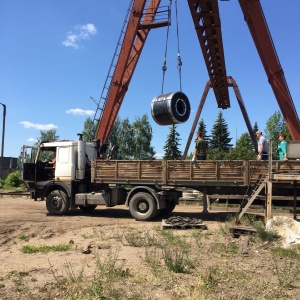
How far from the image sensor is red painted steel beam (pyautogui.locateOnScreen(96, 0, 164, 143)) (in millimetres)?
16625

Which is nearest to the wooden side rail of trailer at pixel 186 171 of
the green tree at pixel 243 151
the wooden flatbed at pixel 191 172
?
the wooden flatbed at pixel 191 172

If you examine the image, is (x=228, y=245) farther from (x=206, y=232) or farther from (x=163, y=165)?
(x=163, y=165)

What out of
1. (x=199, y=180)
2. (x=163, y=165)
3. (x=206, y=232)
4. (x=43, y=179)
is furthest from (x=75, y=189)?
(x=206, y=232)

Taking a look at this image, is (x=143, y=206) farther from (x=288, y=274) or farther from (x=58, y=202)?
(x=288, y=274)

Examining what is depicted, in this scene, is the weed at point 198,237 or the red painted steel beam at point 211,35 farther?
the red painted steel beam at point 211,35

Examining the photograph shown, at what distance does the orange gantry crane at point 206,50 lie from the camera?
13.9 meters

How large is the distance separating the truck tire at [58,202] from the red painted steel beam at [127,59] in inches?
141

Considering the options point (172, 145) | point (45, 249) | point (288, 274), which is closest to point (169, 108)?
point (45, 249)

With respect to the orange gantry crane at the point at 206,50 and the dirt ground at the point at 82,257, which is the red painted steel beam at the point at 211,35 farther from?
the dirt ground at the point at 82,257

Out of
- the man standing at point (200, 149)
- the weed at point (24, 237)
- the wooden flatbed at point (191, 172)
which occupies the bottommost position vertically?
the weed at point (24, 237)

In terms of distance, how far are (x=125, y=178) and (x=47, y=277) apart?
789 centimetres

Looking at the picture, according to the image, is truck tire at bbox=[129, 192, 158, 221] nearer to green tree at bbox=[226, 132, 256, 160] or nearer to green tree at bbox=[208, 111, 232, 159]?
green tree at bbox=[226, 132, 256, 160]

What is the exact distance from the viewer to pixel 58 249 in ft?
27.1

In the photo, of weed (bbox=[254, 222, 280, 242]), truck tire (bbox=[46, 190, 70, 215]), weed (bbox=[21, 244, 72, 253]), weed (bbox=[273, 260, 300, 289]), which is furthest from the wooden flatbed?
weed (bbox=[21, 244, 72, 253])
